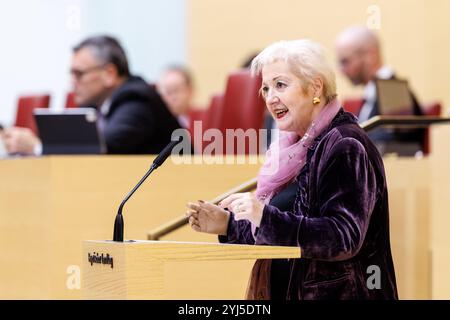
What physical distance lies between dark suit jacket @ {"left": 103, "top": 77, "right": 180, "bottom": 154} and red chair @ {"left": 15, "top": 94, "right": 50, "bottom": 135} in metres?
1.33

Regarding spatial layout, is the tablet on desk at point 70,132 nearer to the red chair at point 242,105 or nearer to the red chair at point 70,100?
the red chair at point 242,105

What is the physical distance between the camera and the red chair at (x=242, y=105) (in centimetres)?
483

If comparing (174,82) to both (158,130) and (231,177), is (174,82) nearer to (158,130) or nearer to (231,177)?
(158,130)

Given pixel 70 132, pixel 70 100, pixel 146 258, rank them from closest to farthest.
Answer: pixel 146 258, pixel 70 132, pixel 70 100

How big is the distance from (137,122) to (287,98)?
2.19 m

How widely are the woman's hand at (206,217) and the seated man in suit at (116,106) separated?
2077 mm

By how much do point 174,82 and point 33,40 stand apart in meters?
1.32

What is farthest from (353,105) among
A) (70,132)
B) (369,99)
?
(70,132)

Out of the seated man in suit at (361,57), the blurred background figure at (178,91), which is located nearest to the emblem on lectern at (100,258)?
the seated man in suit at (361,57)

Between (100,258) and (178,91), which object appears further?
(178,91)

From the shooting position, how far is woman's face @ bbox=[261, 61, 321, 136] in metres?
2.51

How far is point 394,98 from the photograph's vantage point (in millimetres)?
4812

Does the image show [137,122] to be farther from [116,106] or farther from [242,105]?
[242,105]

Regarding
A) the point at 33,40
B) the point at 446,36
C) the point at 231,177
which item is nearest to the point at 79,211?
the point at 231,177
